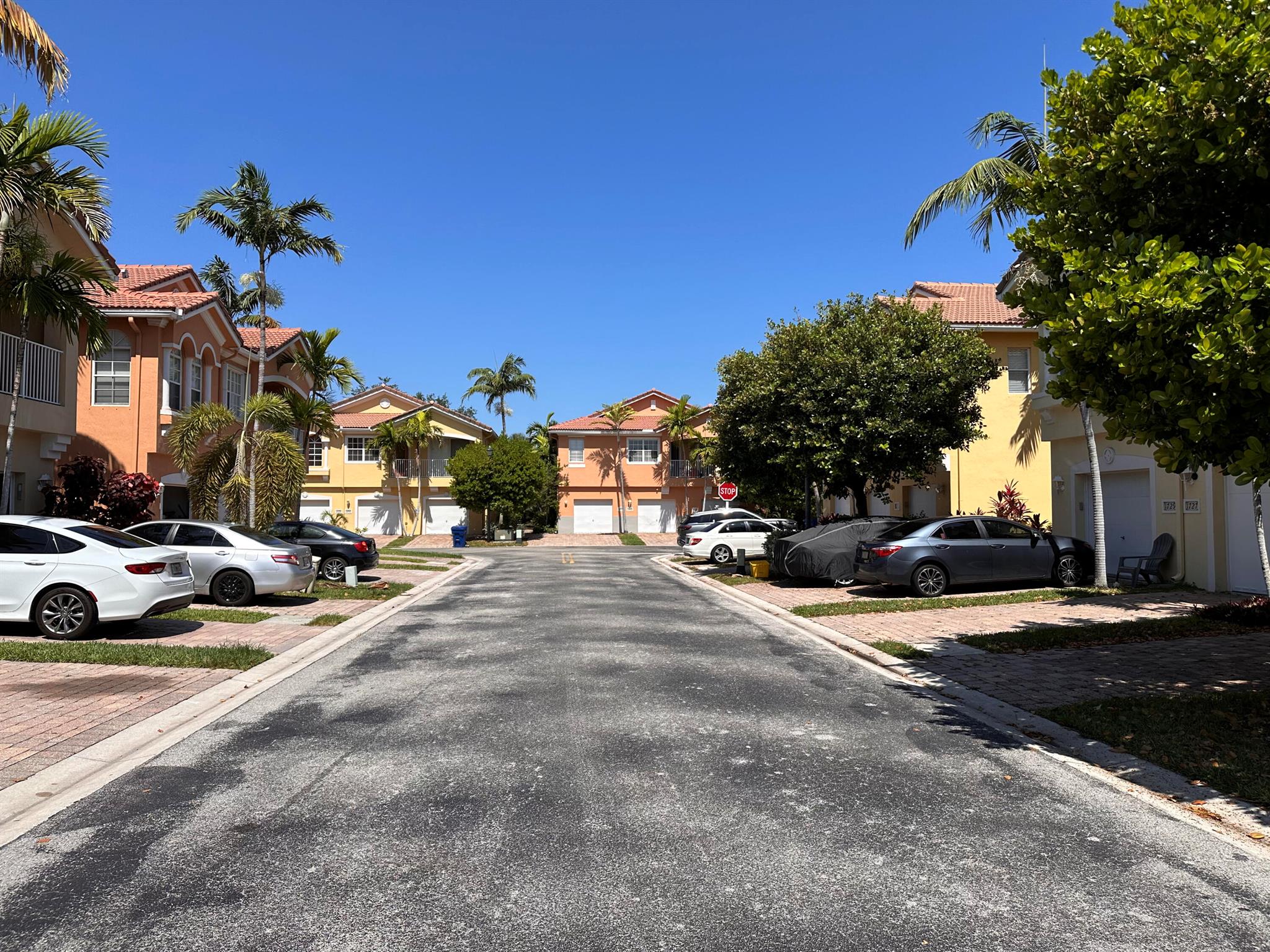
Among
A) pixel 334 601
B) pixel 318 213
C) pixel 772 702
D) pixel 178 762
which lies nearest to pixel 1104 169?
pixel 772 702

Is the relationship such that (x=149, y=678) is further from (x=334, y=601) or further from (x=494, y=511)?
(x=494, y=511)

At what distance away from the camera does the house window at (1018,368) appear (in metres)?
27.9

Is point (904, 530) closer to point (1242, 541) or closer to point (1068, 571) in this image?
point (1068, 571)

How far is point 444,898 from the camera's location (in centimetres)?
407

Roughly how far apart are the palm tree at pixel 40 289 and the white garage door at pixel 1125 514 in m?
19.6

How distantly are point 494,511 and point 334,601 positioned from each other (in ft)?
101

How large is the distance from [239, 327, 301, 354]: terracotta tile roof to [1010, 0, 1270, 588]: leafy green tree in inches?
984

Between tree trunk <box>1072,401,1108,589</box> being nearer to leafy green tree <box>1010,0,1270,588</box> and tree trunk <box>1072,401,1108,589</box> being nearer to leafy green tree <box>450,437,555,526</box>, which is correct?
leafy green tree <box>1010,0,1270,588</box>

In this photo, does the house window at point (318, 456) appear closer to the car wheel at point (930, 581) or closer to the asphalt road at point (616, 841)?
the car wheel at point (930, 581)

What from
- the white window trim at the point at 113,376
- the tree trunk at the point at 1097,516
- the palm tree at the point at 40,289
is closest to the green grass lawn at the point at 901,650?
the tree trunk at the point at 1097,516

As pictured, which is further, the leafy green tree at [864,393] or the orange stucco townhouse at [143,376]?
the orange stucco townhouse at [143,376]

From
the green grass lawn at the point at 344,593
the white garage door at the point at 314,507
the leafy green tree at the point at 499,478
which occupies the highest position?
the leafy green tree at the point at 499,478

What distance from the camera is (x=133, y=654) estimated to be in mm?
10062

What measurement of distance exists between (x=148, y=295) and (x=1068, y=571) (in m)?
22.6
